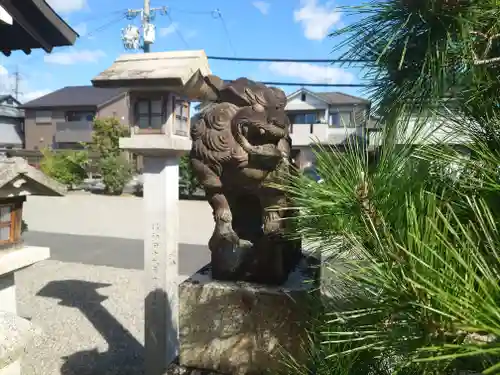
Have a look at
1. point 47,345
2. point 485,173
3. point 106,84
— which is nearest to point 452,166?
point 485,173

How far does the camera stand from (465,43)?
0.80 meters

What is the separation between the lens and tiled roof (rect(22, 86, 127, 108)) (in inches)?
875

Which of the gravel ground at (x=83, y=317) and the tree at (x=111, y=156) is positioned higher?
the tree at (x=111, y=156)

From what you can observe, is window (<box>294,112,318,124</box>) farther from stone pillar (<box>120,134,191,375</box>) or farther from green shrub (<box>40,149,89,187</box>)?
stone pillar (<box>120,134,191,375</box>)

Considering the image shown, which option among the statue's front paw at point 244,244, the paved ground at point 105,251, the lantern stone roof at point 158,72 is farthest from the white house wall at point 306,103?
the statue's front paw at point 244,244

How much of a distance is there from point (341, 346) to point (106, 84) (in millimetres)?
2627

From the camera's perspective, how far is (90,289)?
207 inches

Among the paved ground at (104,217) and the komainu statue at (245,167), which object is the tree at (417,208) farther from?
the paved ground at (104,217)

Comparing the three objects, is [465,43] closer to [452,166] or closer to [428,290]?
[452,166]

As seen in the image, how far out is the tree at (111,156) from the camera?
13.8 meters

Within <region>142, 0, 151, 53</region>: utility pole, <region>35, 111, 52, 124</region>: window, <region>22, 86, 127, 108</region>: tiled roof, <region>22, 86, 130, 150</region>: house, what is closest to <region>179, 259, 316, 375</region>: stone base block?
<region>142, 0, 151, 53</region>: utility pole

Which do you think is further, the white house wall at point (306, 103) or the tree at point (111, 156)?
the white house wall at point (306, 103)

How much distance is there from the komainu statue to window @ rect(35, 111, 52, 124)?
24271 millimetres

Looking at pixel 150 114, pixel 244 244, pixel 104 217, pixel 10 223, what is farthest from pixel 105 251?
pixel 244 244
